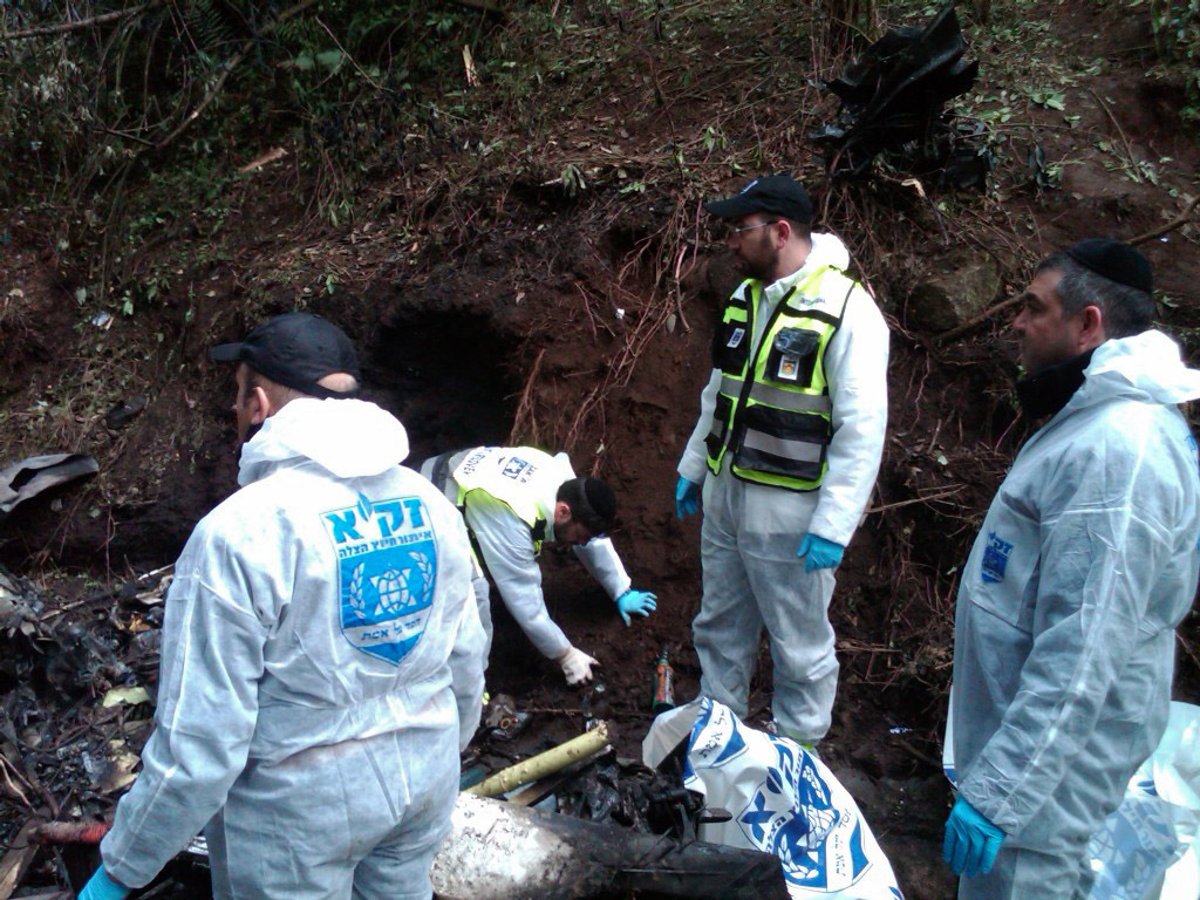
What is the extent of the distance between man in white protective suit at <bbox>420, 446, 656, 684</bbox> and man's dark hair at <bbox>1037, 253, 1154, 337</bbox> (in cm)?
193

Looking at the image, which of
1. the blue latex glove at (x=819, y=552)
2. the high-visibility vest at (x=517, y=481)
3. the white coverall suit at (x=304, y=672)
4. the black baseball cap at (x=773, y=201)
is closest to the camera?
the white coverall suit at (x=304, y=672)

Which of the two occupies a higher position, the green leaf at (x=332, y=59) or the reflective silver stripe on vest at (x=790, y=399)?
the green leaf at (x=332, y=59)

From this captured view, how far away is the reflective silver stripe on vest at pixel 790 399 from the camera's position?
11.1ft

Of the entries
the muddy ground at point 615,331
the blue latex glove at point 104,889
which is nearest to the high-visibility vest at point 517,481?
the muddy ground at point 615,331

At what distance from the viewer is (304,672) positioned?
182cm

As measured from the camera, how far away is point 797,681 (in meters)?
3.64

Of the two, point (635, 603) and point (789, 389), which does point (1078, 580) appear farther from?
point (635, 603)

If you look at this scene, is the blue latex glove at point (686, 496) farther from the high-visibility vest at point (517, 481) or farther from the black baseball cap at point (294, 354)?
the black baseball cap at point (294, 354)

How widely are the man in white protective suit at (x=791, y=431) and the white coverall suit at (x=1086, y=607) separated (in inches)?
38.2

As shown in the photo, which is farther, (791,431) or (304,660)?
(791,431)

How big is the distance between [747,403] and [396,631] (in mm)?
1902

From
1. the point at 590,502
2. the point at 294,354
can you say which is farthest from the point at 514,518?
the point at 294,354

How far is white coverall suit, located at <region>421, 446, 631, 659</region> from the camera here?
3.87 m

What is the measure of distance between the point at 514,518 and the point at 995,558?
6.57 ft
